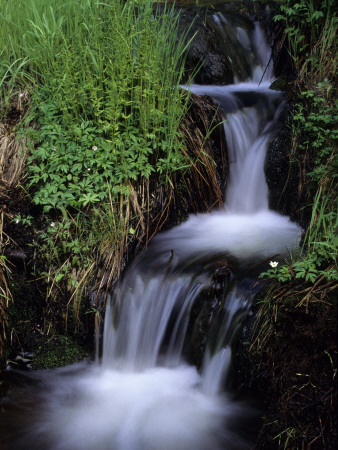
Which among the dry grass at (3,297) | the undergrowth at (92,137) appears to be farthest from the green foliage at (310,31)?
the dry grass at (3,297)

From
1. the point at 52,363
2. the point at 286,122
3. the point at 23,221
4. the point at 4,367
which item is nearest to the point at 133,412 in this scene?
the point at 52,363

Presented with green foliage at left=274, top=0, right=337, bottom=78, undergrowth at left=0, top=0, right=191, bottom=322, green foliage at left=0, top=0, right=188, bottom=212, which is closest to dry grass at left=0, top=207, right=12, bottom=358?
undergrowth at left=0, top=0, right=191, bottom=322

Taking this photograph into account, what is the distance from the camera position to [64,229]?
3564 millimetres

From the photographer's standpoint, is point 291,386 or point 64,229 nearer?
point 291,386

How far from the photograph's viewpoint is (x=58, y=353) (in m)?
3.49

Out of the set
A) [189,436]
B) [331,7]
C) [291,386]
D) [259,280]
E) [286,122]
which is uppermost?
[331,7]

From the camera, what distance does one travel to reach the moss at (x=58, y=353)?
3441mm

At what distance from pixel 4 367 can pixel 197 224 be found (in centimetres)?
198

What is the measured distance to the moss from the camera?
3441 millimetres

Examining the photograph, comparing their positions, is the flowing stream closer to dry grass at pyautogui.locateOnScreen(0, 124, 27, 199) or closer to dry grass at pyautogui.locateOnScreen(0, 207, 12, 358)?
dry grass at pyautogui.locateOnScreen(0, 207, 12, 358)

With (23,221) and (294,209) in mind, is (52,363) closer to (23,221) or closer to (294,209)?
(23,221)

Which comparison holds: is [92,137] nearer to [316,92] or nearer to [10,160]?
[10,160]

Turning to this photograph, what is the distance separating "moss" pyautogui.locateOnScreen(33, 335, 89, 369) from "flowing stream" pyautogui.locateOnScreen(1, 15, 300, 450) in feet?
0.23

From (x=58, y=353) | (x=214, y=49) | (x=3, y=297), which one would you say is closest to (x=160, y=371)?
(x=58, y=353)
